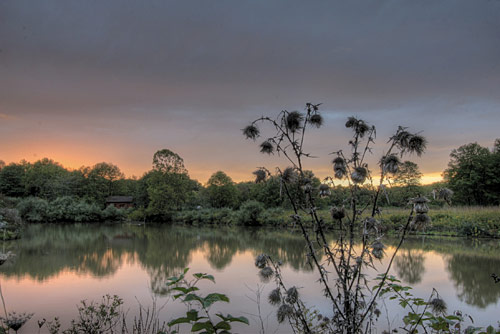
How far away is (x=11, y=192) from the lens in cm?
4647

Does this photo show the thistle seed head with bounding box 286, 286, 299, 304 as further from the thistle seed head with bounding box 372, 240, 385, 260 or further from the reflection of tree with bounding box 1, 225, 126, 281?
the reflection of tree with bounding box 1, 225, 126, 281

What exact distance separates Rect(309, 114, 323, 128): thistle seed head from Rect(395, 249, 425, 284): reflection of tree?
6795 millimetres

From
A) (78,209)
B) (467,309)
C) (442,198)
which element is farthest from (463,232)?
(78,209)

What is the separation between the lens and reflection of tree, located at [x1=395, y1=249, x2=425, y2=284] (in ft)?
25.5

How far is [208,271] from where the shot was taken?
899 centimetres

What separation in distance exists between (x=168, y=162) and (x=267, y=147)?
1288 inches

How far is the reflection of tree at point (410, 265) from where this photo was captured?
777cm

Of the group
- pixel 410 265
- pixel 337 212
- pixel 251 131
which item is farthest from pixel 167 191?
pixel 337 212

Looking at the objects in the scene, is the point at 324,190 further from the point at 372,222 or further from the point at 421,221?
the point at 421,221

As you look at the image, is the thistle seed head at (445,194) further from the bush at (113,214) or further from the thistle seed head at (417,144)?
the bush at (113,214)

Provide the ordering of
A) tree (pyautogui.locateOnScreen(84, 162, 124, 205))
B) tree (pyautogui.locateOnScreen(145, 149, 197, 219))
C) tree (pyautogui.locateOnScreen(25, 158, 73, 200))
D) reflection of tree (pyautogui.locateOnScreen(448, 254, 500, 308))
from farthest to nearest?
tree (pyautogui.locateOnScreen(84, 162, 124, 205)) → tree (pyautogui.locateOnScreen(25, 158, 73, 200)) → tree (pyautogui.locateOnScreen(145, 149, 197, 219)) → reflection of tree (pyautogui.locateOnScreen(448, 254, 500, 308))

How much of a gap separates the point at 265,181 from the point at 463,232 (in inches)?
702

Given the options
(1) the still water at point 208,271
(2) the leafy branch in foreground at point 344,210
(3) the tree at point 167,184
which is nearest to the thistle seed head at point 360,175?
(2) the leafy branch in foreground at point 344,210

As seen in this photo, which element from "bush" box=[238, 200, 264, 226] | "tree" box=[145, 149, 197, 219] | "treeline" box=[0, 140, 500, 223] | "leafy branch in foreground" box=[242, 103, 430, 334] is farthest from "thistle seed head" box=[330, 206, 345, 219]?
"tree" box=[145, 149, 197, 219]
